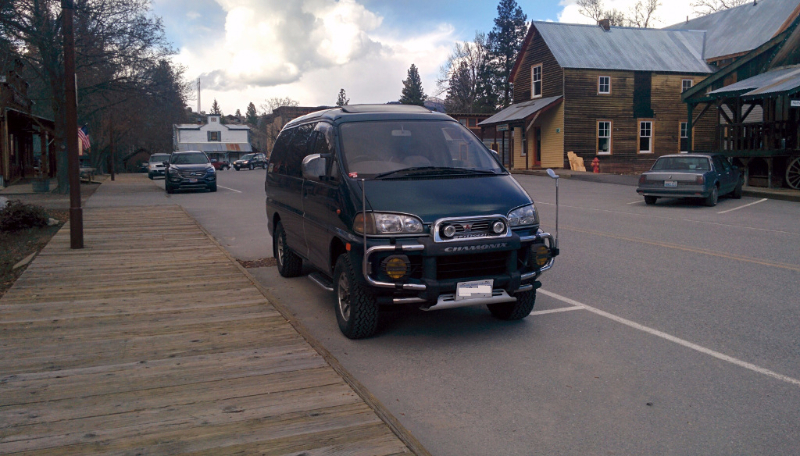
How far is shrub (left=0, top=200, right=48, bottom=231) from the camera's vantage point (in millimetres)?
12594

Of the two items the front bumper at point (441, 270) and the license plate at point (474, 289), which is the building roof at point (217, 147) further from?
the license plate at point (474, 289)

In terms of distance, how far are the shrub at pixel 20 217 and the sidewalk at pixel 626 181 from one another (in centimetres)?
2091

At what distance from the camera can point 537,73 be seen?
39.2m

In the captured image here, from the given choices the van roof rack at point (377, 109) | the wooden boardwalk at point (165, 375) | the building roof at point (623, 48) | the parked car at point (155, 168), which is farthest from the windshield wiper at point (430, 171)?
the parked car at point (155, 168)

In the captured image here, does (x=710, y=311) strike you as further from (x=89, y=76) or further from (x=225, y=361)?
(x=89, y=76)

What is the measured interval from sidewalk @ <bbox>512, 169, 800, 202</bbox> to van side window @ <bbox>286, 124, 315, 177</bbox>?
18.3 metres

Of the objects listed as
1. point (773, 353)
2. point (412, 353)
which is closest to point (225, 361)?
point (412, 353)

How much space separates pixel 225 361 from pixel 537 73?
3722 centimetres

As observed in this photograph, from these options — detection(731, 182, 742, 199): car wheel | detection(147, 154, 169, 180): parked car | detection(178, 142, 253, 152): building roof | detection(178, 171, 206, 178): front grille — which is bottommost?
detection(731, 182, 742, 199): car wheel

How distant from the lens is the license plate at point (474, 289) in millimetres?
5270

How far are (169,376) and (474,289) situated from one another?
8.01 ft

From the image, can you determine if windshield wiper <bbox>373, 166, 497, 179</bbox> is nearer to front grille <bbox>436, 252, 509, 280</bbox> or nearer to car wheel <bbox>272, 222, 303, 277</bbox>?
front grille <bbox>436, 252, 509, 280</bbox>

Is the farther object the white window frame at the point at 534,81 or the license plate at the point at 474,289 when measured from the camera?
the white window frame at the point at 534,81

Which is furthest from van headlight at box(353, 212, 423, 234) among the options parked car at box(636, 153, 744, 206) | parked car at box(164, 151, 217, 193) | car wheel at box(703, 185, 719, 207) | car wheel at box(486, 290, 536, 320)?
parked car at box(164, 151, 217, 193)
